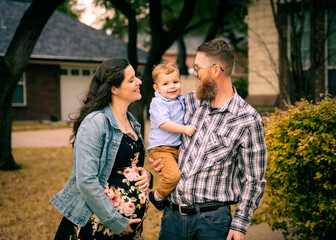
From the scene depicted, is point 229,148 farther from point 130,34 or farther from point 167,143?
point 130,34

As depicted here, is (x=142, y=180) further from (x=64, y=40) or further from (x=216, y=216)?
(x=64, y=40)

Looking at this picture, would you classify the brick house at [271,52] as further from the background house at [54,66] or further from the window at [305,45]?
the background house at [54,66]

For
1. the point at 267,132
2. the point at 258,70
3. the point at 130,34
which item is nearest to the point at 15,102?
the point at 130,34

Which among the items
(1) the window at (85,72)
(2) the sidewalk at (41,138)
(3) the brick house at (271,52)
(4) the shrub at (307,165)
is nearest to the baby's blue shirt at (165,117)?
(4) the shrub at (307,165)

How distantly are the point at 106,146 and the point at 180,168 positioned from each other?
0.53m

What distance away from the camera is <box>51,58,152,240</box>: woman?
7.89ft

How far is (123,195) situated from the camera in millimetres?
2586

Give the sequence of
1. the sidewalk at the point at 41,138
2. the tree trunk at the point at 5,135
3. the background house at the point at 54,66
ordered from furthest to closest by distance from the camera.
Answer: the background house at the point at 54,66 → the sidewalk at the point at 41,138 → the tree trunk at the point at 5,135

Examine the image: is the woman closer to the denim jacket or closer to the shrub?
the denim jacket

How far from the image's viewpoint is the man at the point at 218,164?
237 centimetres

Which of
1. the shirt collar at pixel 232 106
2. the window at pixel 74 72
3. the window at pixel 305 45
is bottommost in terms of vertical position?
the shirt collar at pixel 232 106

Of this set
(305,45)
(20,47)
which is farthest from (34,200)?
(305,45)

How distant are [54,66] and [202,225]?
64.3ft

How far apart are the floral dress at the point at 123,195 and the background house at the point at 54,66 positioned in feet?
53.9
